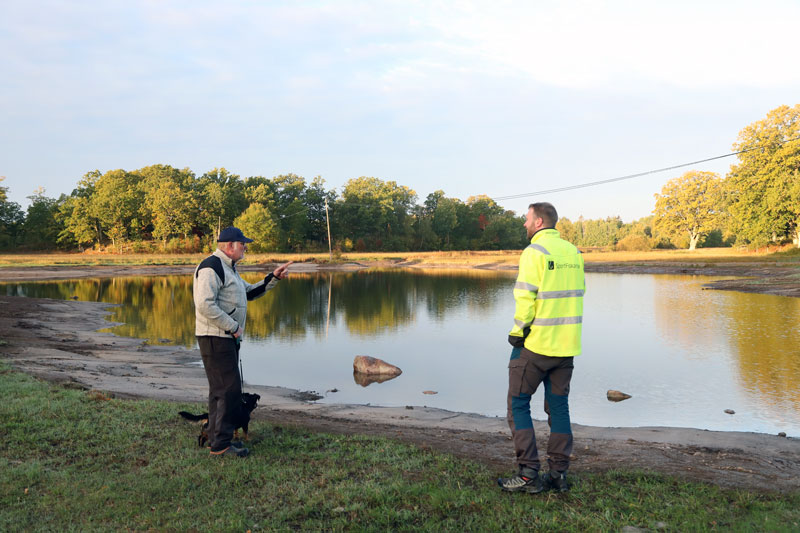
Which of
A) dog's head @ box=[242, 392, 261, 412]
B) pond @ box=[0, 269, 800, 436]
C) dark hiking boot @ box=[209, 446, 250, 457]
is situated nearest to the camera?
dark hiking boot @ box=[209, 446, 250, 457]

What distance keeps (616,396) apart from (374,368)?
564 centimetres

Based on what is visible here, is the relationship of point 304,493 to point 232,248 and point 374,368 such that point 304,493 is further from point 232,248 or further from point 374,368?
point 374,368

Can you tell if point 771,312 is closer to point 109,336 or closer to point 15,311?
point 109,336

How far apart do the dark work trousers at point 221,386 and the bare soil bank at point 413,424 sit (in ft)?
5.24

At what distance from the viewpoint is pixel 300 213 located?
95.4 m

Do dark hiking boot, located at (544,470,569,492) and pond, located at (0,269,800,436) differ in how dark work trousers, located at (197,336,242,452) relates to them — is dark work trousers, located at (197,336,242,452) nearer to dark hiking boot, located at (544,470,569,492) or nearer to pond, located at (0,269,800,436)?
dark hiking boot, located at (544,470,569,492)

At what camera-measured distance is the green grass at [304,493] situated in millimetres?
4215

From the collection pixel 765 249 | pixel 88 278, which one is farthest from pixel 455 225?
pixel 88 278

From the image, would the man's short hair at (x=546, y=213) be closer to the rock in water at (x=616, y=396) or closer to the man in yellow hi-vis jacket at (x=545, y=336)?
the man in yellow hi-vis jacket at (x=545, y=336)

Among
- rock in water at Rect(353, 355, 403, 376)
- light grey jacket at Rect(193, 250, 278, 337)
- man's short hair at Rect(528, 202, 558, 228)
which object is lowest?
rock in water at Rect(353, 355, 403, 376)

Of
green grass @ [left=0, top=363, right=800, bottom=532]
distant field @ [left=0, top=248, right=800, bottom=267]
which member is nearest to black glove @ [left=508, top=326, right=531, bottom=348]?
green grass @ [left=0, top=363, right=800, bottom=532]

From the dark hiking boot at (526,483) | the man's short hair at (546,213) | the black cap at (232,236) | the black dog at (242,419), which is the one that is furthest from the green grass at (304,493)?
the man's short hair at (546,213)

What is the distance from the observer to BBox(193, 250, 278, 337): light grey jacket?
18.4 feet

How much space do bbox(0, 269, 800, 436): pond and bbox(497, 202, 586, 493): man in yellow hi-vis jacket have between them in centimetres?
534
